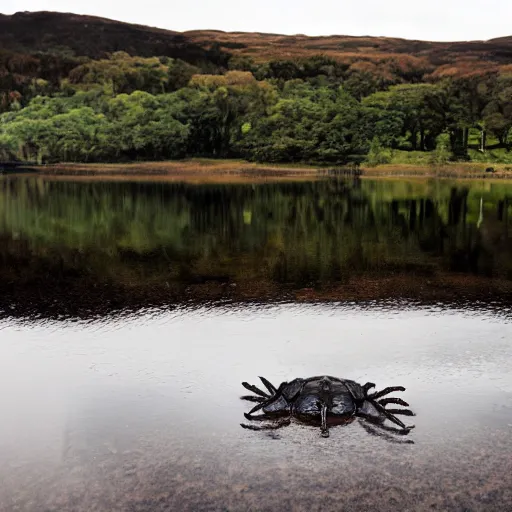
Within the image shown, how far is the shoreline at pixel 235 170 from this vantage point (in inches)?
3393

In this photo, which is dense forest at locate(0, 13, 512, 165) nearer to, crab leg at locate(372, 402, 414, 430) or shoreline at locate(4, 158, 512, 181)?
shoreline at locate(4, 158, 512, 181)

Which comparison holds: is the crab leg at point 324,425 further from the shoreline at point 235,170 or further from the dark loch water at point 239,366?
the shoreline at point 235,170

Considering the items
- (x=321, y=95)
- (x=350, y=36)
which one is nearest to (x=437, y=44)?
(x=350, y=36)

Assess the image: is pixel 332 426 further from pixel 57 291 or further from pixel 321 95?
pixel 321 95

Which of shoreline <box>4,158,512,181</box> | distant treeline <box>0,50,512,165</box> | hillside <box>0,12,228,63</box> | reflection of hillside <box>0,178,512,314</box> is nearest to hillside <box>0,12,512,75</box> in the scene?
hillside <box>0,12,228,63</box>

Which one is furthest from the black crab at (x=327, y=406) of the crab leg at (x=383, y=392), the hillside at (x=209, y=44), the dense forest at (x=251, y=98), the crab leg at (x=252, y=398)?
the hillside at (x=209, y=44)

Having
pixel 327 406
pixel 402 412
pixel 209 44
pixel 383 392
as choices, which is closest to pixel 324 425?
pixel 327 406

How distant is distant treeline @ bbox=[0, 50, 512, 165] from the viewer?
313 ft

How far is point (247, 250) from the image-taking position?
1013 inches

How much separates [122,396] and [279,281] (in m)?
9.60

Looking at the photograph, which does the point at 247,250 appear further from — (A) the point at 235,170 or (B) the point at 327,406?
(A) the point at 235,170

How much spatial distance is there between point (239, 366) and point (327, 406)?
285cm

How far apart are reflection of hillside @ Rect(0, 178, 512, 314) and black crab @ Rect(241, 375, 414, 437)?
772cm

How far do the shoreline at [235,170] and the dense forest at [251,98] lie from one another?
210 cm
